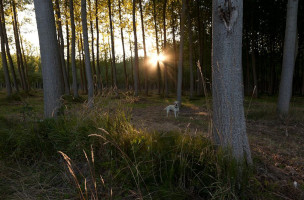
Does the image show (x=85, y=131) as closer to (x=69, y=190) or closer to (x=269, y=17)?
(x=69, y=190)

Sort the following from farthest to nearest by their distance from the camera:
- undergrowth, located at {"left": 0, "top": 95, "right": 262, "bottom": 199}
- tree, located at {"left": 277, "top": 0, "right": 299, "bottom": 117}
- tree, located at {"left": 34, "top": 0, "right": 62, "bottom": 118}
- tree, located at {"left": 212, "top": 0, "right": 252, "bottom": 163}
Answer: tree, located at {"left": 277, "top": 0, "right": 299, "bottom": 117}
tree, located at {"left": 34, "top": 0, "right": 62, "bottom": 118}
tree, located at {"left": 212, "top": 0, "right": 252, "bottom": 163}
undergrowth, located at {"left": 0, "top": 95, "right": 262, "bottom": 199}

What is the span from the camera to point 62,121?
382cm

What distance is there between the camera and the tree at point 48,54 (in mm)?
4762

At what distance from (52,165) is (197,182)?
2.36 meters

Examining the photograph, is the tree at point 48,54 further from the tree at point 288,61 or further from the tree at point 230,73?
the tree at point 288,61

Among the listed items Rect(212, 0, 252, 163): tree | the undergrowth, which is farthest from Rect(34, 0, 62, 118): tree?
Rect(212, 0, 252, 163): tree

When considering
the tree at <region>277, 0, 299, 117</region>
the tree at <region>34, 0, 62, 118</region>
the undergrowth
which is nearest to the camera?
the undergrowth

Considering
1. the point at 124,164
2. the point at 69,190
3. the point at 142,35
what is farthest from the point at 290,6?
the point at 142,35

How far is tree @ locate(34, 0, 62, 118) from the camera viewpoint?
4762 millimetres

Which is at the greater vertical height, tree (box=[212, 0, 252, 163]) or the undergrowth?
tree (box=[212, 0, 252, 163])

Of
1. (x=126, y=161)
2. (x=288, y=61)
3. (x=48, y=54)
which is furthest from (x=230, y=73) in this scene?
(x=288, y=61)

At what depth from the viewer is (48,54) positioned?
4.88m

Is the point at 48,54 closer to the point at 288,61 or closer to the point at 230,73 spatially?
the point at 230,73

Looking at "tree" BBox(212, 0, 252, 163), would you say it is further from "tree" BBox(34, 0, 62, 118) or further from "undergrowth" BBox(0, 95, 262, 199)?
"tree" BBox(34, 0, 62, 118)
